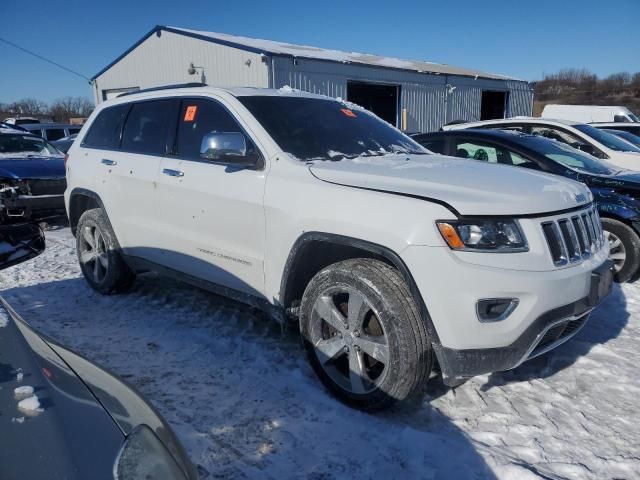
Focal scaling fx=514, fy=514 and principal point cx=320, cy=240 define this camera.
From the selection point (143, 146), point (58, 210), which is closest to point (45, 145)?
point (58, 210)

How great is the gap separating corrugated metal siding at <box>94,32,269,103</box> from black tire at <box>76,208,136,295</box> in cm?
1203

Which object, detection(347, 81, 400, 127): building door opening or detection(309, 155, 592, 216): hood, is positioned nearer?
detection(309, 155, 592, 216): hood

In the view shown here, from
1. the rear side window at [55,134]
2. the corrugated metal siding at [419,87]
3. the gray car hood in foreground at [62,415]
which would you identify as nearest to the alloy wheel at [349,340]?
the gray car hood in foreground at [62,415]

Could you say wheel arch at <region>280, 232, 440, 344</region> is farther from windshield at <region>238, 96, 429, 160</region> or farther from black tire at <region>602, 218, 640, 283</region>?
black tire at <region>602, 218, 640, 283</region>

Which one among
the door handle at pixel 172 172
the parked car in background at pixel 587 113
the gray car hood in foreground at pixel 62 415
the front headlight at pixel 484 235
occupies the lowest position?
the gray car hood in foreground at pixel 62 415

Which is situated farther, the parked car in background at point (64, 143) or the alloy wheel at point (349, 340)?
the parked car in background at point (64, 143)

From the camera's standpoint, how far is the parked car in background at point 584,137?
21.6 ft

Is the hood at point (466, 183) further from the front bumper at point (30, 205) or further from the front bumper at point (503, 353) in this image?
the front bumper at point (30, 205)

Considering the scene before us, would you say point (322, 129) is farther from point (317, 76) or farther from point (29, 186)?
point (317, 76)

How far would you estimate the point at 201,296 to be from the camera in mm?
4910

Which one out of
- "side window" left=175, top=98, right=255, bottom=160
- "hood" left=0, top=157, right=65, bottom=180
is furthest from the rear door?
"hood" left=0, top=157, right=65, bottom=180

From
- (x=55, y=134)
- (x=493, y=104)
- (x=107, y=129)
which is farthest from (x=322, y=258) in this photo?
(x=493, y=104)

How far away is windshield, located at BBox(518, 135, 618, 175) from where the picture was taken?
556 centimetres

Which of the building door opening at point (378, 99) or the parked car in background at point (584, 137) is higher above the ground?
the building door opening at point (378, 99)
